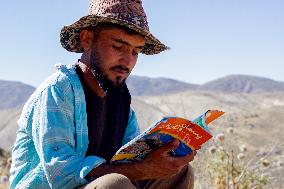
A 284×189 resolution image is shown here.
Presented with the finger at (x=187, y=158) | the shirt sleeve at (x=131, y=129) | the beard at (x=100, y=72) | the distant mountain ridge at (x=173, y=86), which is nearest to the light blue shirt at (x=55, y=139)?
the beard at (x=100, y=72)

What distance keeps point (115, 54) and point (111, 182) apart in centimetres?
71

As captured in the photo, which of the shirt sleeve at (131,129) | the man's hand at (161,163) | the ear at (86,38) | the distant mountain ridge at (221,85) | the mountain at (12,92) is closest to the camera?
→ the man's hand at (161,163)

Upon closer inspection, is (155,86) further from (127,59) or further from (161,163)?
(161,163)

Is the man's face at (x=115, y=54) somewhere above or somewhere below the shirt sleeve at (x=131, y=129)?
above

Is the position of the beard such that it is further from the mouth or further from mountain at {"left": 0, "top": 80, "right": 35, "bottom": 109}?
mountain at {"left": 0, "top": 80, "right": 35, "bottom": 109}

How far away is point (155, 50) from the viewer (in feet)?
11.1

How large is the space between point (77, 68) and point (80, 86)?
6.9 inches

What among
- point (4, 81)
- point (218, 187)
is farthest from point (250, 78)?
point (218, 187)

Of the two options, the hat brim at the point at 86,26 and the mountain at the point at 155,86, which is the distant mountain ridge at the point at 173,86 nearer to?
the mountain at the point at 155,86

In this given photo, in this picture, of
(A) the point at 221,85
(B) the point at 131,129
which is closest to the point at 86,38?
(B) the point at 131,129

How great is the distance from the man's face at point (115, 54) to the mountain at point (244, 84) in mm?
154176

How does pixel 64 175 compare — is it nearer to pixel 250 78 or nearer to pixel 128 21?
pixel 128 21

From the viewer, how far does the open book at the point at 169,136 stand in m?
2.49

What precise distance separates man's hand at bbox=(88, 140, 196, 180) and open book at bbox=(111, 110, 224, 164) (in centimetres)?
4
